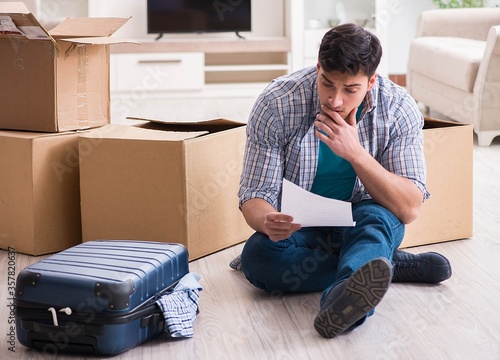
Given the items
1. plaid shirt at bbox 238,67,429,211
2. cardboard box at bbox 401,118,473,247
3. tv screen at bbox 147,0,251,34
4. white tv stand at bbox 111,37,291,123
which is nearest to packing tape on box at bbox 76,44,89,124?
plaid shirt at bbox 238,67,429,211

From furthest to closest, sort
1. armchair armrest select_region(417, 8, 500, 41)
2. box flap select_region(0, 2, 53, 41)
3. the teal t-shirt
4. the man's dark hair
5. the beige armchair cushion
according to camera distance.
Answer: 1. armchair armrest select_region(417, 8, 500, 41)
2. the beige armchair cushion
3. box flap select_region(0, 2, 53, 41)
4. the teal t-shirt
5. the man's dark hair

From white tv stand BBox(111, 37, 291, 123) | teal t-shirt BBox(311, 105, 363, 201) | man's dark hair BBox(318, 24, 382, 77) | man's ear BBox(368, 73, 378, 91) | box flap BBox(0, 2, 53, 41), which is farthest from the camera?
white tv stand BBox(111, 37, 291, 123)

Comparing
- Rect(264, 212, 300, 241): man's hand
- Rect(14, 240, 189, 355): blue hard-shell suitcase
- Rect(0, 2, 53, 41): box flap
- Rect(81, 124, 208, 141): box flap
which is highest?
Rect(0, 2, 53, 41): box flap

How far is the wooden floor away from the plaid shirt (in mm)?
263

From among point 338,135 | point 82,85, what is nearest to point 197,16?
point 82,85

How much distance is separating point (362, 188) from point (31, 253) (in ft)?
3.27

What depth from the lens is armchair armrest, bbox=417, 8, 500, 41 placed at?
17.2 ft

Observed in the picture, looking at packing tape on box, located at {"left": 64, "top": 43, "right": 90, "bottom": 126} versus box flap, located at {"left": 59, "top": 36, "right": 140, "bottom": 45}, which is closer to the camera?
box flap, located at {"left": 59, "top": 36, "right": 140, "bottom": 45}

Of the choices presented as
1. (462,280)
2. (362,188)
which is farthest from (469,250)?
(362,188)

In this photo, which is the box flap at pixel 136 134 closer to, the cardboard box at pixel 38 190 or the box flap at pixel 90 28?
the cardboard box at pixel 38 190

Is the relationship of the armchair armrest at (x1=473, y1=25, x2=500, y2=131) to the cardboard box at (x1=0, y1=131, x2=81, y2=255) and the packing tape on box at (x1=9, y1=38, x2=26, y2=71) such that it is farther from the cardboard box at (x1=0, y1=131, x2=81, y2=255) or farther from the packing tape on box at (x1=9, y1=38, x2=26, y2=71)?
the packing tape on box at (x1=9, y1=38, x2=26, y2=71)

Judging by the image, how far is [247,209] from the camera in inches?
80.8

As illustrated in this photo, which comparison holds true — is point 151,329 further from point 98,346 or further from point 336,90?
point 336,90

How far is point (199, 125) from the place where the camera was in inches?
105
